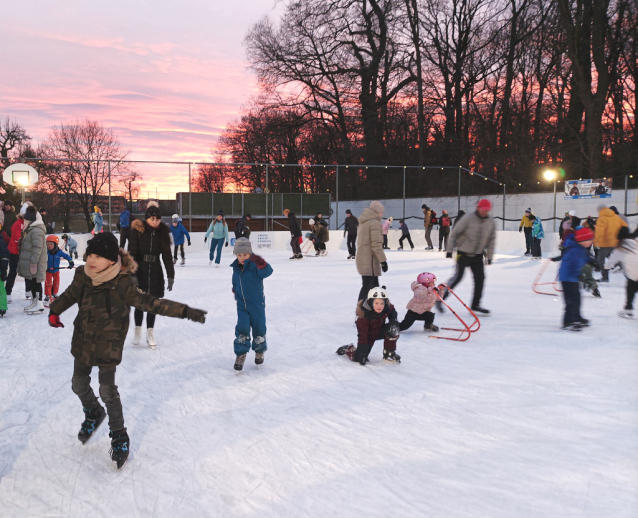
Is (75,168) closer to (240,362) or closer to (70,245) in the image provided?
(70,245)

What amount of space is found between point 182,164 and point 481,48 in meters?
18.6

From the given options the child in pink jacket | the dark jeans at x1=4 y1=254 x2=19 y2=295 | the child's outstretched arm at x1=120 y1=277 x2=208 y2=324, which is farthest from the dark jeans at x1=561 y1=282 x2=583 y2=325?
the dark jeans at x1=4 y1=254 x2=19 y2=295

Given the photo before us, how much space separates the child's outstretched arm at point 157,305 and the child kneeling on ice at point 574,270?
4.70 metres

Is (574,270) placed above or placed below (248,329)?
above

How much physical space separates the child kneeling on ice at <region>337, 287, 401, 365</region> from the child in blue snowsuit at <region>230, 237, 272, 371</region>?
867mm

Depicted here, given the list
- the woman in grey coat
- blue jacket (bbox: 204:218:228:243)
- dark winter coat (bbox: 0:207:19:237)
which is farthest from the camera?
blue jacket (bbox: 204:218:228:243)

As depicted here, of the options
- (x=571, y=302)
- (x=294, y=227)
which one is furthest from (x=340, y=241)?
(x=571, y=302)

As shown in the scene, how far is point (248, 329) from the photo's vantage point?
4.68 metres

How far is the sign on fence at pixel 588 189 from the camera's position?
17.0 m

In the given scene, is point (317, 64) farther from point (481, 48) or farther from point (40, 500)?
point (40, 500)

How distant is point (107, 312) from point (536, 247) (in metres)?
14.4

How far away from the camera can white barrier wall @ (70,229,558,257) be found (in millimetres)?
16938

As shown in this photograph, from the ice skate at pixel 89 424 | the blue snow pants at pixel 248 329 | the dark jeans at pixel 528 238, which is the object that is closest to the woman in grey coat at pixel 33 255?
the blue snow pants at pixel 248 329

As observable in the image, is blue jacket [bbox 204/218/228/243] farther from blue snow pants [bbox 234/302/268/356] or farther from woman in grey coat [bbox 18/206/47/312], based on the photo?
blue snow pants [bbox 234/302/268/356]
